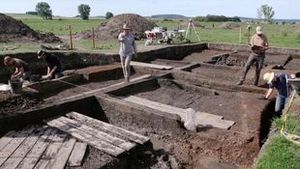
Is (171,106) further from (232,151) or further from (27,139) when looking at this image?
(27,139)

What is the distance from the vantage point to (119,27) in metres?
20.9

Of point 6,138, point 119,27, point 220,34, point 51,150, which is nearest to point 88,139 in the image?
point 51,150

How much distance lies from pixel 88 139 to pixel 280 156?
308 cm

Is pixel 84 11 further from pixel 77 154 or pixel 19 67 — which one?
pixel 77 154

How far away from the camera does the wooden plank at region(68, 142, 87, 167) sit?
18.1ft

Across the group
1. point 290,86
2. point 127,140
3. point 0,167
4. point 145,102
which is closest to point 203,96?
point 145,102

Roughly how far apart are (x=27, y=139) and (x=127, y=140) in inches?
65.1

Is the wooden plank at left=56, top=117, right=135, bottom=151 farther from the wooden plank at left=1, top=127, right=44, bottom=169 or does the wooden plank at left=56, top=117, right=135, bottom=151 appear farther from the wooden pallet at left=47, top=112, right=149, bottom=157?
the wooden plank at left=1, top=127, right=44, bottom=169

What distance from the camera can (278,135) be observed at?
5.28 metres

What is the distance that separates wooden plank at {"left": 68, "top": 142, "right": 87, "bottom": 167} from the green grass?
2563mm

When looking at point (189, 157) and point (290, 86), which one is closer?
point (189, 157)

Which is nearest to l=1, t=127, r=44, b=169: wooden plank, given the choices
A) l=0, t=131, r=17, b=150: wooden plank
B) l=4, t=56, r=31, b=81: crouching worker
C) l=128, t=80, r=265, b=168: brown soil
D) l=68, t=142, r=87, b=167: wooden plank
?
l=0, t=131, r=17, b=150: wooden plank

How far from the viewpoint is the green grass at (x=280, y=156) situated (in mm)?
4340

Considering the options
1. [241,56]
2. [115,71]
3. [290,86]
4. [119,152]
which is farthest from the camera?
[241,56]
